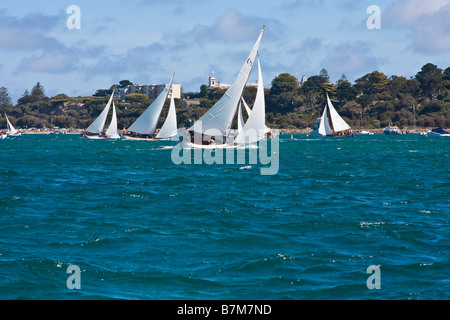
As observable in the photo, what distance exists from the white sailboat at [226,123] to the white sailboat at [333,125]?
2538 inches

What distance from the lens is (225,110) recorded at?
54469mm

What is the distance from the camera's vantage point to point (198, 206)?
2209 cm

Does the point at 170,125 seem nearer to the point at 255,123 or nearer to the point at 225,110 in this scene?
the point at 255,123

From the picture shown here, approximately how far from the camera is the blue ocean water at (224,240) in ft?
39.2

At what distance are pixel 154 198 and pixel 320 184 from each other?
9383 millimetres

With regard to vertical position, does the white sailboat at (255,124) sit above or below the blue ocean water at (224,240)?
above

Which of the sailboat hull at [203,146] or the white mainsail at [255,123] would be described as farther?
the white mainsail at [255,123]

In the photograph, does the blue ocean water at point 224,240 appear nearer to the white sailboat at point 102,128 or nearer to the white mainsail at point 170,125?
the white mainsail at point 170,125

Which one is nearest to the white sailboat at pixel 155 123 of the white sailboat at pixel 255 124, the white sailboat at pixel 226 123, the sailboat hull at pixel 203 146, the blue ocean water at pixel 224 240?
the white sailboat at pixel 255 124

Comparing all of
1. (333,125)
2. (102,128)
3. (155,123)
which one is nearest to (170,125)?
(155,123)

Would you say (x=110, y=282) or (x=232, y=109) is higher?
(x=232, y=109)

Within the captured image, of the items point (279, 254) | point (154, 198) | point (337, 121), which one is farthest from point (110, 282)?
point (337, 121)

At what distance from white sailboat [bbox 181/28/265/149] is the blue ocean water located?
2518 centimetres
